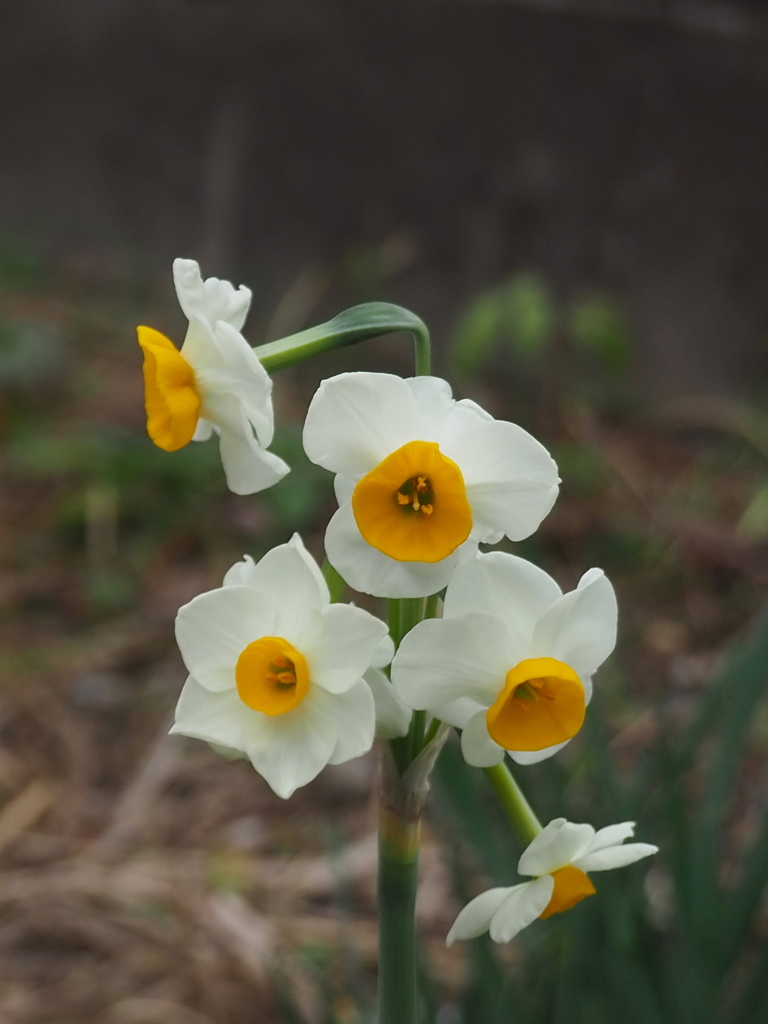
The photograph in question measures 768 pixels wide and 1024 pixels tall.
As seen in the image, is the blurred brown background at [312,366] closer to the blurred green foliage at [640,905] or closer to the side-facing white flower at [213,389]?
the blurred green foliage at [640,905]

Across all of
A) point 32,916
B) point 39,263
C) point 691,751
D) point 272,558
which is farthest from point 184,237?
point 272,558

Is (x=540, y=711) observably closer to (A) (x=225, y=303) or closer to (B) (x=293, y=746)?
(B) (x=293, y=746)

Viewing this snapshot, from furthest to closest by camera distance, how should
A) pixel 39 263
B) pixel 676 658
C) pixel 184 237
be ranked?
pixel 39 263 < pixel 184 237 < pixel 676 658

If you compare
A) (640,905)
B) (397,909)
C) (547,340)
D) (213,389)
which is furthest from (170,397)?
(547,340)

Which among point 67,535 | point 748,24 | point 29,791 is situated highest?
point 748,24

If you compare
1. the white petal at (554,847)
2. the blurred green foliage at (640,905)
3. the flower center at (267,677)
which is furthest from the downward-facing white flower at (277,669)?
the blurred green foliage at (640,905)

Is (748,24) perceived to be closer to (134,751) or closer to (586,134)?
(586,134)
